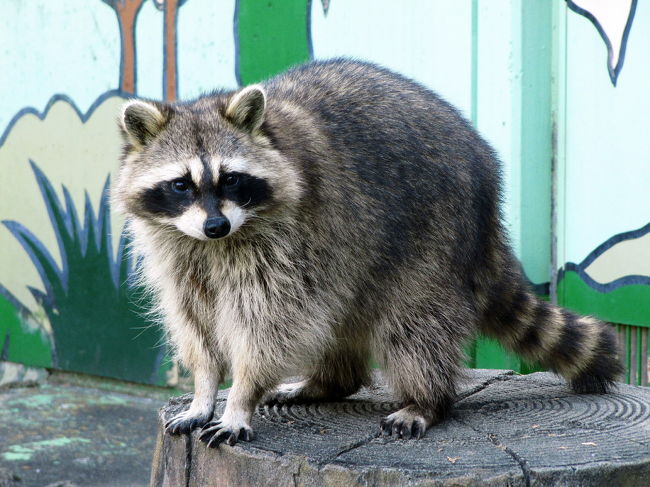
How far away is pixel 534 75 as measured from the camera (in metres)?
4.38

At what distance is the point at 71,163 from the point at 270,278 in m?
3.75

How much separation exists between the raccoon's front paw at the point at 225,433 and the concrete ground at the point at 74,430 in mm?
1999

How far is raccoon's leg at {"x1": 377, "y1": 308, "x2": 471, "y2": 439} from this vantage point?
9.54 ft

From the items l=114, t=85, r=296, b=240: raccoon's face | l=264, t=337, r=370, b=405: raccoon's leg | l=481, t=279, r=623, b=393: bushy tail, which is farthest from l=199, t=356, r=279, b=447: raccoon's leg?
l=481, t=279, r=623, b=393: bushy tail

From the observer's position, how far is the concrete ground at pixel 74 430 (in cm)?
484

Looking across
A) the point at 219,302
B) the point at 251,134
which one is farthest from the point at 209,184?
the point at 219,302

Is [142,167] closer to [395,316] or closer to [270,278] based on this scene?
[270,278]

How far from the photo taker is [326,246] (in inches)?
111

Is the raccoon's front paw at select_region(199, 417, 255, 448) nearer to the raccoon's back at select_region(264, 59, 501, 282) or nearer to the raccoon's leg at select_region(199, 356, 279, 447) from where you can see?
the raccoon's leg at select_region(199, 356, 279, 447)

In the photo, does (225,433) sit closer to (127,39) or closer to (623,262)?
(623,262)

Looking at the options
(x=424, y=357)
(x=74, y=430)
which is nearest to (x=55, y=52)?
(x=74, y=430)

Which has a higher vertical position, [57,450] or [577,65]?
[577,65]

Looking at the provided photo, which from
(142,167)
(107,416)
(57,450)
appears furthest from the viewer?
(107,416)

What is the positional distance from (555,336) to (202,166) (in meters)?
1.38
